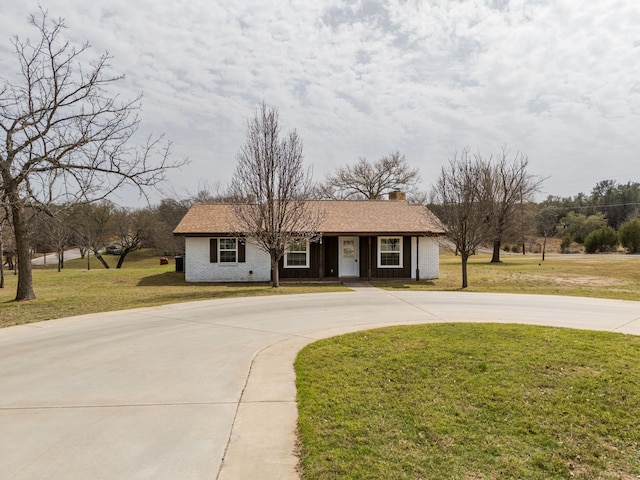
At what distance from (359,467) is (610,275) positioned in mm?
24693

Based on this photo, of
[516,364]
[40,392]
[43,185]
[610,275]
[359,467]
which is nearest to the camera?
[359,467]

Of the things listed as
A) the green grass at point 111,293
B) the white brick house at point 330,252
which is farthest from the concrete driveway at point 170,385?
the white brick house at point 330,252

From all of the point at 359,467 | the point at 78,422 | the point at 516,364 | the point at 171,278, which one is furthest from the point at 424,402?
the point at 171,278

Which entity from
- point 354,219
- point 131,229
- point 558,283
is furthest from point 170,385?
point 131,229

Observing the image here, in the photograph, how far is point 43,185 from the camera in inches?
503

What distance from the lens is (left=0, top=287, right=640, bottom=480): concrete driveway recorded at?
144 inches

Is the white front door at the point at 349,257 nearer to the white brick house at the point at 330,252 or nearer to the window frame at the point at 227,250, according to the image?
the white brick house at the point at 330,252

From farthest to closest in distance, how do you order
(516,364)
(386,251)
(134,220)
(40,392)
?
(134,220)
(386,251)
(516,364)
(40,392)

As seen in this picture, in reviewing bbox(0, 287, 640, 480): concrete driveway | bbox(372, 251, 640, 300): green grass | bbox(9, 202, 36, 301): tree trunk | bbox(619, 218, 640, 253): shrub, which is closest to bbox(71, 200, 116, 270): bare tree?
bbox(9, 202, 36, 301): tree trunk

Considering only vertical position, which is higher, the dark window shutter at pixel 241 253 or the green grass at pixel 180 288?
the dark window shutter at pixel 241 253

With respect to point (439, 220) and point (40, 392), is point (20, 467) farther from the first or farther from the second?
point (439, 220)

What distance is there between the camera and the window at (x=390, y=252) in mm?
21531

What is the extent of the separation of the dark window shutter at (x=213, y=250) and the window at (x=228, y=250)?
0.57 feet

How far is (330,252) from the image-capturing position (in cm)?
2164
